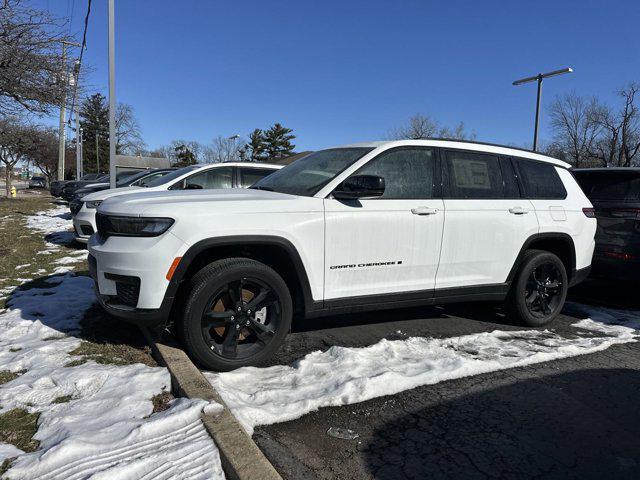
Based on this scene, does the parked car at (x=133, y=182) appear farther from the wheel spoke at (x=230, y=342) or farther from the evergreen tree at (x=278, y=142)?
the evergreen tree at (x=278, y=142)

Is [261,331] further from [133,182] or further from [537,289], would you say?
[133,182]

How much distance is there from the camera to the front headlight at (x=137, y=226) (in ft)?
11.0

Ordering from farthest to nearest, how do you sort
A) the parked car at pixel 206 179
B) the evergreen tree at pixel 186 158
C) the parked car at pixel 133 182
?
the evergreen tree at pixel 186 158 < the parked car at pixel 133 182 < the parked car at pixel 206 179

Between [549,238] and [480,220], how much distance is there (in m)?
1.09

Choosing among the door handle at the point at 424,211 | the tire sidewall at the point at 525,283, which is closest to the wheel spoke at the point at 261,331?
the door handle at the point at 424,211

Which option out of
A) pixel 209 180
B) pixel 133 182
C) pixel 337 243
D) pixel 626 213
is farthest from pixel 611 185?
pixel 133 182

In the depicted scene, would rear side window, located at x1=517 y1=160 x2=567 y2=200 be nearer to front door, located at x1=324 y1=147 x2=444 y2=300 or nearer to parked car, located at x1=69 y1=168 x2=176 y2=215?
front door, located at x1=324 y1=147 x2=444 y2=300

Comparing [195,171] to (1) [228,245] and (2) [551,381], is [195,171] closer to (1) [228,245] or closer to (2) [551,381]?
(1) [228,245]

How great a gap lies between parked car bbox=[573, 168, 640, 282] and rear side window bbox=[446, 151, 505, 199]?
2139 millimetres

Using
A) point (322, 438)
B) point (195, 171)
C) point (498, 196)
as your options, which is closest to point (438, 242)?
point (498, 196)

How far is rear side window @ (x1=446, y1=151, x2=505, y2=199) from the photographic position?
4.52 meters

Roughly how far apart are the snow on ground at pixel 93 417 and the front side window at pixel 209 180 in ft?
13.0

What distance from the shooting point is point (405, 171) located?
169 inches

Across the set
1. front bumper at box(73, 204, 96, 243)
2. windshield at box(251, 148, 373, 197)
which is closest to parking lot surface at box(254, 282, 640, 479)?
windshield at box(251, 148, 373, 197)
